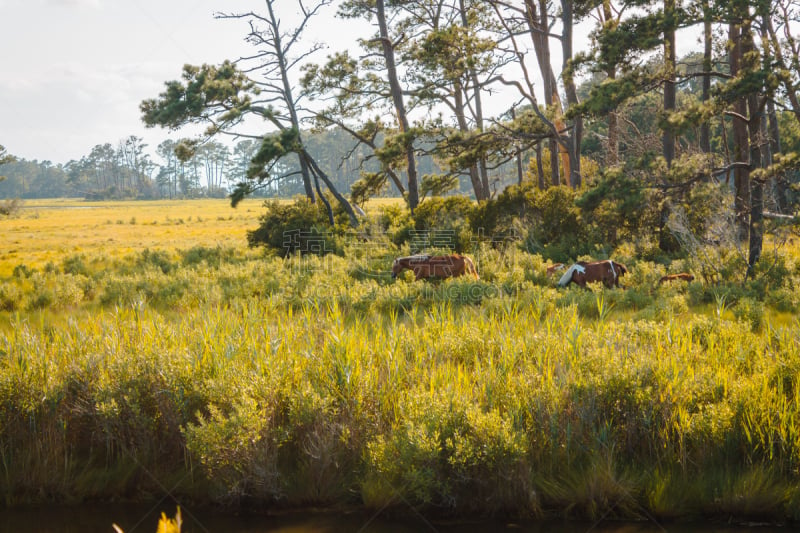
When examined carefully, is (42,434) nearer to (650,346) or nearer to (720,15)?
(650,346)

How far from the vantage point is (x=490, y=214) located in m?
18.1

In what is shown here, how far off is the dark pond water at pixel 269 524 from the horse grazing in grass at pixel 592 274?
6778 millimetres

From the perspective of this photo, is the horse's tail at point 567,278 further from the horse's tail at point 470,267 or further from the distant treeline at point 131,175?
the distant treeline at point 131,175

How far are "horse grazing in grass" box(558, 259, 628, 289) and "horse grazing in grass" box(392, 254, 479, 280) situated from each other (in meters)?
1.97

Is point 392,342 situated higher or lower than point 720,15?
lower

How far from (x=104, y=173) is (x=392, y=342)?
4832 inches

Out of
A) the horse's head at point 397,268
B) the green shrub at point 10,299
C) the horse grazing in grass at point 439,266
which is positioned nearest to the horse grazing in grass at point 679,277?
the horse grazing in grass at point 439,266

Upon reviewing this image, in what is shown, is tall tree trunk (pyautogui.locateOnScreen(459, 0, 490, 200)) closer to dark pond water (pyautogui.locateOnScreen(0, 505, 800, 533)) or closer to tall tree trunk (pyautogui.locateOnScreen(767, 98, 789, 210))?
tall tree trunk (pyautogui.locateOnScreen(767, 98, 789, 210))

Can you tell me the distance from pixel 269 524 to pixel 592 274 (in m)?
8.00

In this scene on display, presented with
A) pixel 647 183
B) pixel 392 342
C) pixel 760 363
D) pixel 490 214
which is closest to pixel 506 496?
pixel 392 342

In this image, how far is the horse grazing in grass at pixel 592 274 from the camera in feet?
34.9

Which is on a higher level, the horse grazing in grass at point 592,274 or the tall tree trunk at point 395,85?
the tall tree trunk at point 395,85

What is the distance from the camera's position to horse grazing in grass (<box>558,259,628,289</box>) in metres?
10.6

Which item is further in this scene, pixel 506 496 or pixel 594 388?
pixel 594 388
